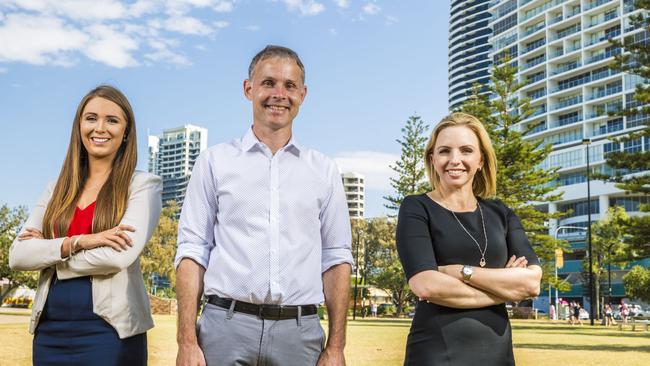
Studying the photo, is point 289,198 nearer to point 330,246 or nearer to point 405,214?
point 330,246

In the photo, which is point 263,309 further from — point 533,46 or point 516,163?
point 533,46

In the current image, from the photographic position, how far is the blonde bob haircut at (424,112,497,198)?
130 inches

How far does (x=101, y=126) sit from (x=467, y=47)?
128 meters

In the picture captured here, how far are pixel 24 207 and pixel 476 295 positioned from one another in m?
32.4

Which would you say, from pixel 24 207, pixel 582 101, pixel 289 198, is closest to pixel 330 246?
pixel 289 198

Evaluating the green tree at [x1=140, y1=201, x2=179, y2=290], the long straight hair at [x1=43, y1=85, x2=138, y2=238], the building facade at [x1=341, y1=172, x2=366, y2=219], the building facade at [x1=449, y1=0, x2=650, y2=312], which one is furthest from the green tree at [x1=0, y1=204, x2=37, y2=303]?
the building facade at [x1=341, y1=172, x2=366, y2=219]

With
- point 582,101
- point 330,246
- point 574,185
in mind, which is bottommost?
point 330,246

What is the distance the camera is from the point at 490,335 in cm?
300

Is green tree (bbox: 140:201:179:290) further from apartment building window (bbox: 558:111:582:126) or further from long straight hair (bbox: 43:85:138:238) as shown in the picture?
apartment building window (bbox: 558:111:582:126)

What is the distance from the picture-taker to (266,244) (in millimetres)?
3004

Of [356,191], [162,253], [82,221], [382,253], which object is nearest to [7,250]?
[162,253]

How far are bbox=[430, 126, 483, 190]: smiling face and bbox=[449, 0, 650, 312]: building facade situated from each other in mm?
69567

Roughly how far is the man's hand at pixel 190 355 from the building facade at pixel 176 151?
145923 mm

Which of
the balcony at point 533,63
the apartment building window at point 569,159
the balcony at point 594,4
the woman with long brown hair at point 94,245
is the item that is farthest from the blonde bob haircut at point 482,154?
the balcony at point 533,63
